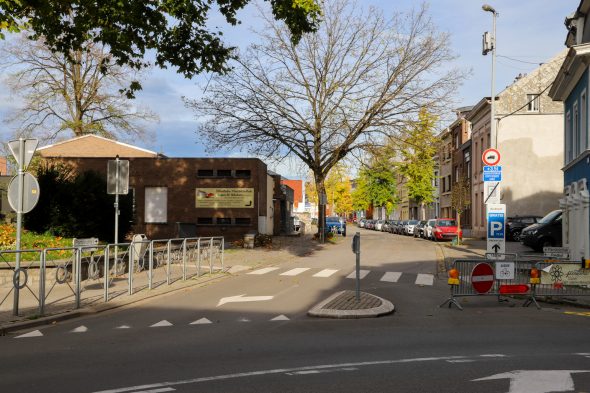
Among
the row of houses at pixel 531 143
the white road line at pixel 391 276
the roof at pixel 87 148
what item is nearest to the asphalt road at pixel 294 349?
the white road line at pixel 391 276

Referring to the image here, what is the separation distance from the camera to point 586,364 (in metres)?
7.10

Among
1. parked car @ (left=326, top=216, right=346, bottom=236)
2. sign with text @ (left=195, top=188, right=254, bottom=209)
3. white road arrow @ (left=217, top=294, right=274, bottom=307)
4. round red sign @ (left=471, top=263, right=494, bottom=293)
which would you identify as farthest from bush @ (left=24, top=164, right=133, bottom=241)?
parked car @ (left=326, top=216, right=346, bottom=236)

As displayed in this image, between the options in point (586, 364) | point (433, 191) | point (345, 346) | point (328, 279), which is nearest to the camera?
point (586, 364)

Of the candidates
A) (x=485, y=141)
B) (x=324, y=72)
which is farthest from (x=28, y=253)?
(x=485, y=141)

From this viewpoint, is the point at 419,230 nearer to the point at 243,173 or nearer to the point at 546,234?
the point at 243,173

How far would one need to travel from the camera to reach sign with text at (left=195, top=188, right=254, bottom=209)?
113ft

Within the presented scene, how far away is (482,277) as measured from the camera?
13273mm

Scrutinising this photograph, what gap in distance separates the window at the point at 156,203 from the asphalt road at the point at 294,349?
21410mm

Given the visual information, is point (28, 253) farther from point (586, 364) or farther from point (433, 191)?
point (433, 191)

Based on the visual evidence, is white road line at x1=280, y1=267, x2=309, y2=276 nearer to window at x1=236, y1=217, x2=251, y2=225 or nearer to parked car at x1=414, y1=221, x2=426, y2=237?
window at x1=236, y1=217, x2=251, y2=225

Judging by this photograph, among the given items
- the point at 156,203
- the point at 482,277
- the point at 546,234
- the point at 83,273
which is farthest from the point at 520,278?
the point at 156,203

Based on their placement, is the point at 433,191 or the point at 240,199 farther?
the point at 433,191

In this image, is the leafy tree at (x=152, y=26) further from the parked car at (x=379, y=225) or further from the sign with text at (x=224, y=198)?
the parked car at (x=379, y=225)

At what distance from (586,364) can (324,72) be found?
2963 cm
